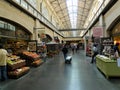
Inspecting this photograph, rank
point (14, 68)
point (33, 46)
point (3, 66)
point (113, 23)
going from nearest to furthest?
1. point (3, 66)
2. point (14, 68)
3. point (113, 23)
4. point (33, 46)

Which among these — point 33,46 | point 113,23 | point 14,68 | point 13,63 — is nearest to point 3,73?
point 14,68

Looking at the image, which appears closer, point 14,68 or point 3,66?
point 3,66

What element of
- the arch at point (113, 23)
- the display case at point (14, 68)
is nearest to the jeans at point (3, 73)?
the display case at point (14, 68)

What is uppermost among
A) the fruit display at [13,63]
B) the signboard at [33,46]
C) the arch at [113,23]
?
the arch at [113,23]

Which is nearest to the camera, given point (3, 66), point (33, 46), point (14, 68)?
point (3, 66)

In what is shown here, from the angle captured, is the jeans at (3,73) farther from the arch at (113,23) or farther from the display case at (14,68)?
the arch at (113,23)

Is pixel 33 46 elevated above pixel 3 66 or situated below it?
above

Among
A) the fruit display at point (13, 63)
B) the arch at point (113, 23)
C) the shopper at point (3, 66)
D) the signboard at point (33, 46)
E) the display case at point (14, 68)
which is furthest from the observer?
the signboard at point (33, 46)

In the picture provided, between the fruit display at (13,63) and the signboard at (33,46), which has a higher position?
the signboard at (33,46)

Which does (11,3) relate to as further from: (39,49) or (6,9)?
(39,49)

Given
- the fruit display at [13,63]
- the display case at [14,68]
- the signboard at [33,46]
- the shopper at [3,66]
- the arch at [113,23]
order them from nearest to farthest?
the shopper at [3,66], the display case at [14,68], the fruit display at [13,63], the arch at [113,23], the signboard at [33,46]

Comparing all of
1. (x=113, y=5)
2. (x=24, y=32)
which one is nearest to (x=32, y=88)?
(x=113, y=5)

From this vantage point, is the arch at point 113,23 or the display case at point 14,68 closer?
the display case at point 14,68

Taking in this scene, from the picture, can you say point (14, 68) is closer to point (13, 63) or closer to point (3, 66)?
point (13, 63)
